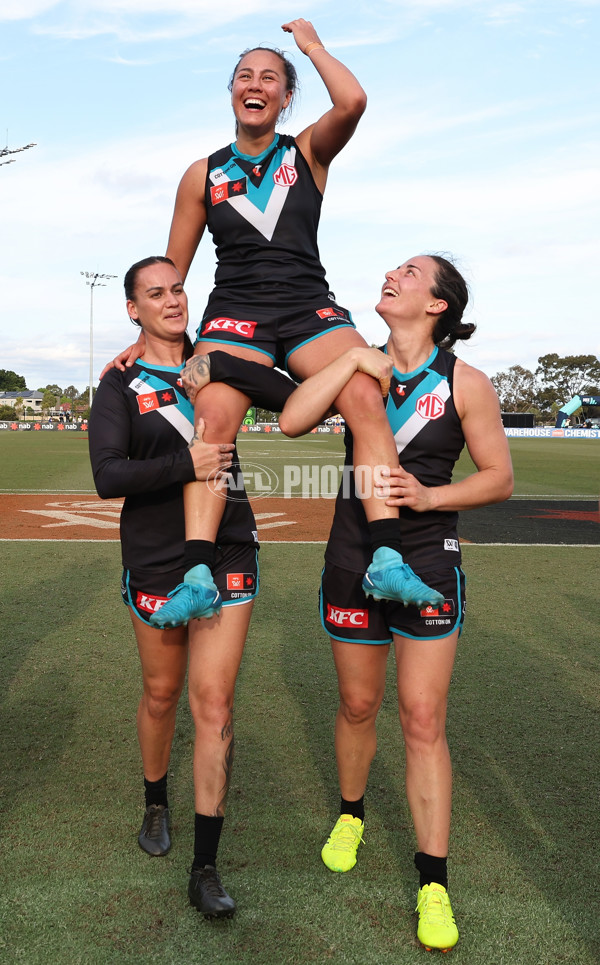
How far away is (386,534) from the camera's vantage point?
2758 millimetres

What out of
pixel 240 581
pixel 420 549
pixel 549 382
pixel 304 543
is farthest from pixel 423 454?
pixel 549 382

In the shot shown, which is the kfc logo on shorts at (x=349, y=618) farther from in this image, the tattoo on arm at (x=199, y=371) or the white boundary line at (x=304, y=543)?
the white boundary line at (x=304, y=543)

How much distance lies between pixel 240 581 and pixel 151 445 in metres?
0.66

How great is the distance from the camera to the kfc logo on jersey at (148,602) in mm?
3111

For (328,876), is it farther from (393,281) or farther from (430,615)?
(393,281)

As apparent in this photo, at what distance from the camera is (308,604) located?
7344 millimetres

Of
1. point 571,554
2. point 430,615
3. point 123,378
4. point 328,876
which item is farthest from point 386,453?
point 571,554

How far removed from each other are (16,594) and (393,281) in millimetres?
5516

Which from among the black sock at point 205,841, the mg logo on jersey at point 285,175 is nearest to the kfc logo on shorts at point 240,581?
the black sock at point 205,841

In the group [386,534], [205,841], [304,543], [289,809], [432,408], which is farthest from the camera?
[304,543]

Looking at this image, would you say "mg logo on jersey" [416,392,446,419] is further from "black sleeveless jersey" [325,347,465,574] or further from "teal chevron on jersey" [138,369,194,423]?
"teal chevron on jersey" [138,369,194,423]

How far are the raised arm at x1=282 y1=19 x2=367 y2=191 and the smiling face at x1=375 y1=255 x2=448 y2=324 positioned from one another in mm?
592

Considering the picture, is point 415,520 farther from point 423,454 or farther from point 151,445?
A: point 151,445

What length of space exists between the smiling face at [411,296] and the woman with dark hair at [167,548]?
0.78 metres
